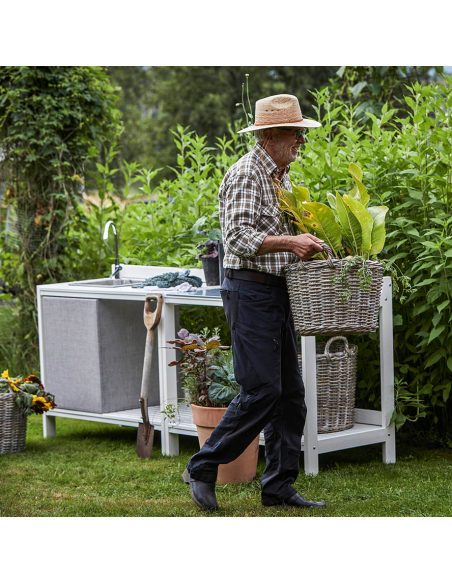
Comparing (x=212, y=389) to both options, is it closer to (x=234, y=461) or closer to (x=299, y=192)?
(x=234, y=461)

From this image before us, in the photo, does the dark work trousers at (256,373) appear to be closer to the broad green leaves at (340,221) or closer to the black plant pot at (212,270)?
the broad green leaves at (340,221)

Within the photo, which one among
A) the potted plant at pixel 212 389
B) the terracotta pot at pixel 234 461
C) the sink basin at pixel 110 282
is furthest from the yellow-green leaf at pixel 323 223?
the sink basin at pixel 110 282

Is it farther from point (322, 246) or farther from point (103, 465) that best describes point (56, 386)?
point (322, 246)

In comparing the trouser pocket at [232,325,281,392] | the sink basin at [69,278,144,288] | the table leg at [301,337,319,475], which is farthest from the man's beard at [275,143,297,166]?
the sink basin at [69,278,144,288]

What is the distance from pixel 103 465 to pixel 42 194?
3.08 meters

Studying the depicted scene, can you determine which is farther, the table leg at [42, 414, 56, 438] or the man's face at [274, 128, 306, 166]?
the table leg at [42, 414, 56, 438]

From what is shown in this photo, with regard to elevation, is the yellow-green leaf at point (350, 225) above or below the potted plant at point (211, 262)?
above

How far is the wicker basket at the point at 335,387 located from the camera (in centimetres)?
407

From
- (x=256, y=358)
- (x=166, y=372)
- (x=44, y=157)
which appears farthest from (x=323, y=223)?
(x=44, y=157)

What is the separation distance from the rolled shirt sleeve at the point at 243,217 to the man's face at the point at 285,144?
24 centimetres

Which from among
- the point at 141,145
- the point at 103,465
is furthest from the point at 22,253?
the point at 141,145

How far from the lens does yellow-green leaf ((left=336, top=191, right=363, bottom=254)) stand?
3285mm

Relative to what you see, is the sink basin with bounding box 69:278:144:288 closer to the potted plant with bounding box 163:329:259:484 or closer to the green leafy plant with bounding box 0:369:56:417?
the green leafy plant with bounding box 0:369:56:417

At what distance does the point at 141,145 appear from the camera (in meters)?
23.0
